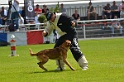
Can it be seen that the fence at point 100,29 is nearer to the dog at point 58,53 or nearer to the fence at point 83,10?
the fence at point 83,10

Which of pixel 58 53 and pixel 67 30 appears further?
pixel 67 30

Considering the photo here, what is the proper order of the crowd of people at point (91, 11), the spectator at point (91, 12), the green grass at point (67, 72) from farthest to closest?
the spectator at point (91, 12), the crowd of people at point (91, 11), the green grass at point (67, 72)

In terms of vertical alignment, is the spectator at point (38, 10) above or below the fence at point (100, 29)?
above

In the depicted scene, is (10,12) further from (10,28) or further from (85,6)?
(85,6)

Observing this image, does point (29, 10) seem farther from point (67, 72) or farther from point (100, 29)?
point (67, 72)

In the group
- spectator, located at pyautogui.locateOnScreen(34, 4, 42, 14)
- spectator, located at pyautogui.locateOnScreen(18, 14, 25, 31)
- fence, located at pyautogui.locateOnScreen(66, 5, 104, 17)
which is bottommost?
spectator, located at pyautogui.locateOnScreen(18, 14, 25, 31)

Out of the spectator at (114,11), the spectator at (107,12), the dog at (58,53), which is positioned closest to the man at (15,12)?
the spectator at (107,12)

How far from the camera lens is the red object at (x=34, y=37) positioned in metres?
27.5

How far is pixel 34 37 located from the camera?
1089 inches

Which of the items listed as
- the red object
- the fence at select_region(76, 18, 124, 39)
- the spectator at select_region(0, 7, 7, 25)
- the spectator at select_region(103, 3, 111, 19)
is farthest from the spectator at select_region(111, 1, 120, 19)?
the spectator at select_region(0, 7, 7, 25)

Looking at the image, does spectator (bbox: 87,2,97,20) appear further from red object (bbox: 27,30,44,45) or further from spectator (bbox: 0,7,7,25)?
spectator (bbox: 0,7,7,25)

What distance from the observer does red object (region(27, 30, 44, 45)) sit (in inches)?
Answer: 1083

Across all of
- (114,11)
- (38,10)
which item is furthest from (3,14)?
(114,11)

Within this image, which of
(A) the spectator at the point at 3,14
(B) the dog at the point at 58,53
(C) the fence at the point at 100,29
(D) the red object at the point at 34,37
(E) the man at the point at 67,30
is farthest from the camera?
(C) the fence at the point at 100,29
